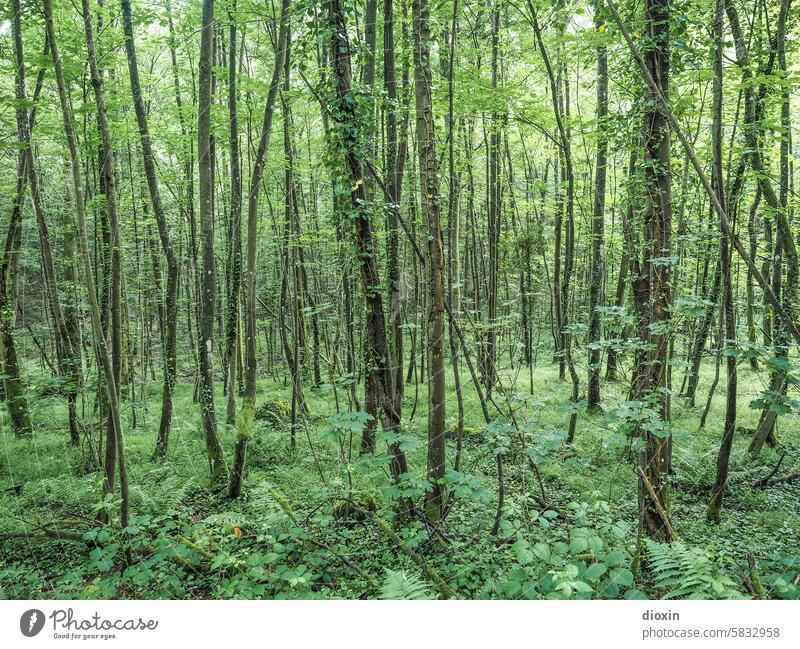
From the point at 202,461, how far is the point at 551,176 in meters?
18.1

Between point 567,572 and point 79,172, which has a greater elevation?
point 79,172

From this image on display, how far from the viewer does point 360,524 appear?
15.0 ft

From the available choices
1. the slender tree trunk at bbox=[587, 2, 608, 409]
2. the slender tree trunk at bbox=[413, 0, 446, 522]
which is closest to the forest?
the slender tree trunk at bbox=[413, 0, 446, 522]

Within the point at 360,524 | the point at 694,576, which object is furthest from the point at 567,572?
the point at 360,524

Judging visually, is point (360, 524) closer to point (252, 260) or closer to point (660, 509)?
point (660, 509)

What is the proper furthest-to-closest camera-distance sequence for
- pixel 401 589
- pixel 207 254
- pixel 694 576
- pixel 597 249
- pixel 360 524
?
1. pixel 597 249
2. pixel 207 254
3. pixel 360 524
4. pixel 401 589
5. pixel 694 576

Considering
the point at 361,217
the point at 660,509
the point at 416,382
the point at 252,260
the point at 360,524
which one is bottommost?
the point at 360,524

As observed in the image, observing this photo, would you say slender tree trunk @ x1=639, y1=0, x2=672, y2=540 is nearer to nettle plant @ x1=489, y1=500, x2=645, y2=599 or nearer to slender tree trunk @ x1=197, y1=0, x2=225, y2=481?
nettle plant @ x1=489, y1=500, x2=645, y2=599

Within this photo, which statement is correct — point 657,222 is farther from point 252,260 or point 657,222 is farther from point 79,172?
point 79,172

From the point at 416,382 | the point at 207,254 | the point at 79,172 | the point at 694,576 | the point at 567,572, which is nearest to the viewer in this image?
the point at 567,572

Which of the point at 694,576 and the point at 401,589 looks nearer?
the point at 694,576

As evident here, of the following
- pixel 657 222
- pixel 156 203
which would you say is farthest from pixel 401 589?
pixel 156 203

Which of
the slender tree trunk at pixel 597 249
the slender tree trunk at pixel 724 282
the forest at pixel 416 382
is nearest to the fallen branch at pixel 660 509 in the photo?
the forest at pixel 416 382
